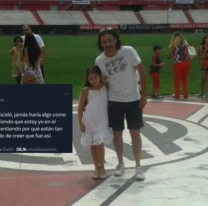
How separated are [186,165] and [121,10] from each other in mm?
69843

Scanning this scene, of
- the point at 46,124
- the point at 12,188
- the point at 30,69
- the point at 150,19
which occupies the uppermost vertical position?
the point at 150,19

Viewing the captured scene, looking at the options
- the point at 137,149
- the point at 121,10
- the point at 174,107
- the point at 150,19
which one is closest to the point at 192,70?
the point at 174,107

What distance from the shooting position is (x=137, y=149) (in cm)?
709

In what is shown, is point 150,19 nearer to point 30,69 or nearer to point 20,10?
point 20,10

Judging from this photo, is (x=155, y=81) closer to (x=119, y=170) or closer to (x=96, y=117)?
(x=119, y=170)

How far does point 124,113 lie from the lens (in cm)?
707

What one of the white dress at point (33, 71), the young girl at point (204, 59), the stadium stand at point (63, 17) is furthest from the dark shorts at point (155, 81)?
the stadium stand at point (63, 17)

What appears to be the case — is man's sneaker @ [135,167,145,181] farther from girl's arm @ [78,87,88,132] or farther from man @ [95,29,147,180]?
girl's arm @ [78,87,88,132]

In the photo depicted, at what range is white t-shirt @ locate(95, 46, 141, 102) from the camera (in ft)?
22.5

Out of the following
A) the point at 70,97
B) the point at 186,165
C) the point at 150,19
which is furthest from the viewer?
the point at 150,19

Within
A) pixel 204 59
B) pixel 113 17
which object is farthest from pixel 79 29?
pixel 204 59

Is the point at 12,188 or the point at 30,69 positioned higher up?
the point at 30,69

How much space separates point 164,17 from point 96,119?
217 ft

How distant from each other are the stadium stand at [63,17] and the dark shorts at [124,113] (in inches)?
2378
